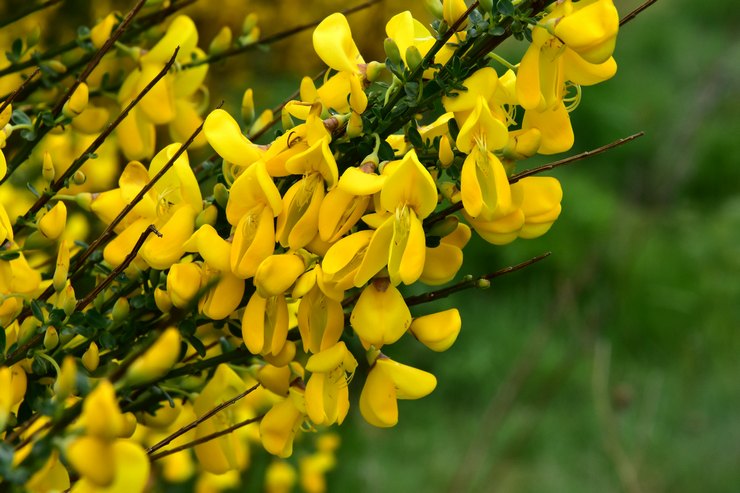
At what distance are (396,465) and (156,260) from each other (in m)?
2.16

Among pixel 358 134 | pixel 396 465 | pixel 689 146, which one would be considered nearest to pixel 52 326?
pixel 358 134

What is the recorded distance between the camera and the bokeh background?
258 cm

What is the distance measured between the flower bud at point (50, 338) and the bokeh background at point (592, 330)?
4.89 ft

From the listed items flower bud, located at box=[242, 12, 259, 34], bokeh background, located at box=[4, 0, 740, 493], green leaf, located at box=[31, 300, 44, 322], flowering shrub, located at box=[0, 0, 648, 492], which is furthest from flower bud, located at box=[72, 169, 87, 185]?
bokeh background, located at box=[4, 0, 740, 493]

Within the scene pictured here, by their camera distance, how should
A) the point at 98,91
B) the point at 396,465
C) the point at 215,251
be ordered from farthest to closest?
the point at 396,465 < the point at 98,91 < the point at 215,251

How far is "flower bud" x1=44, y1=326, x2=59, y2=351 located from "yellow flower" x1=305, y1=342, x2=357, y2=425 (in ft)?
0.56

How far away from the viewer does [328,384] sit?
0.69 metres

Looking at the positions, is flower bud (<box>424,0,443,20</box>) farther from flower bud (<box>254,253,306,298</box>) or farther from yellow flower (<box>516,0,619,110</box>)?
flower bud (<box>254,253,306,298</box>)

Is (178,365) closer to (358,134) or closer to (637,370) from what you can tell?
(358,134)

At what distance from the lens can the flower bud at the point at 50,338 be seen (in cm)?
65

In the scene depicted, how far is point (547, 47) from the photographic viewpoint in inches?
25.5

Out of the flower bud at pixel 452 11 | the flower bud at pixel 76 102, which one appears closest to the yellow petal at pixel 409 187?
the flower bud at pixel 452 11

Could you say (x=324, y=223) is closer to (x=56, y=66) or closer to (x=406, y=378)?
(x=406, y=378)

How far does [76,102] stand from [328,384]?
32 cm
